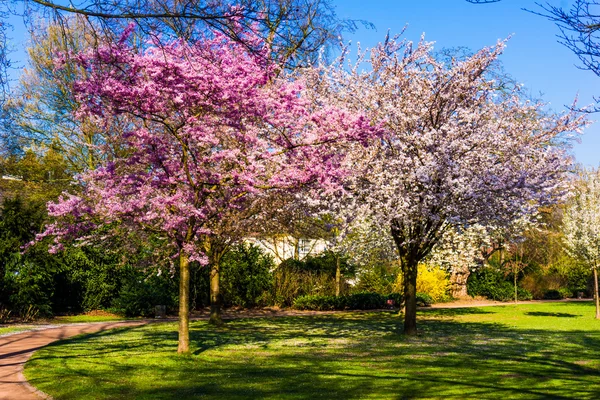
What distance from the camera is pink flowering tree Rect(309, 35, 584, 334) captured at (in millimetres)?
14992

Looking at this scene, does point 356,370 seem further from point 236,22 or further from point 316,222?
point 316,222

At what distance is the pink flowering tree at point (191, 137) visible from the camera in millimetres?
11703

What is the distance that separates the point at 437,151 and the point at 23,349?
10.7 meters

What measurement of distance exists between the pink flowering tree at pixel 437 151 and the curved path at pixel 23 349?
8.55m

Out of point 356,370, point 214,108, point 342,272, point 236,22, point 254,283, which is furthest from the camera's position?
point 342,272

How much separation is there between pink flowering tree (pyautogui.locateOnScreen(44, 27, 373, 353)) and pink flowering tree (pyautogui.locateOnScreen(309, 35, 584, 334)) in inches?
90.1

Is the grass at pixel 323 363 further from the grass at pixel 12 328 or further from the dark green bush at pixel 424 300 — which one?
the dark green bush at pixel 424 300

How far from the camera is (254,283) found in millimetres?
26531

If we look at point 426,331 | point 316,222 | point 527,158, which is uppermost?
point 527,158

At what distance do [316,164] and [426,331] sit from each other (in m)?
8.11

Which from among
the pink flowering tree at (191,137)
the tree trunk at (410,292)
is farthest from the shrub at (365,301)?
the pink flowering tree at (191,137)

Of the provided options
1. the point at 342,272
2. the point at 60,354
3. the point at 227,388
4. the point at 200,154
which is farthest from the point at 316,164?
the point at 342,272

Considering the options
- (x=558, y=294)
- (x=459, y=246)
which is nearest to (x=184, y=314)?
(x=459, y=246)

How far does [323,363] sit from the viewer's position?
39.1ft
